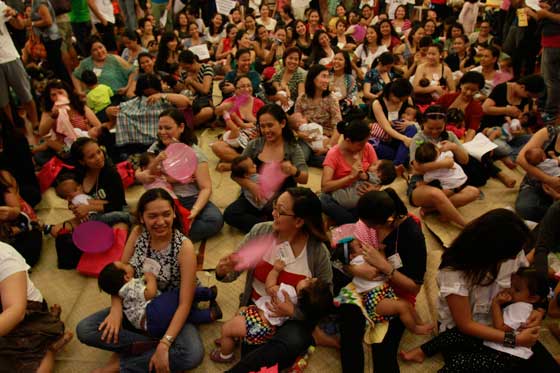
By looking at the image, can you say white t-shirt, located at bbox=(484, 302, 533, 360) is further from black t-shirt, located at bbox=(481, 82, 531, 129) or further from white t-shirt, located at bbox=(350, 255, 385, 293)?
black t-shirt, located at bbox=(481, 82, 531, 129)

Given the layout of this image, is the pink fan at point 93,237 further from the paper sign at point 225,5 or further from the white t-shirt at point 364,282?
the paper sign at point 225,5

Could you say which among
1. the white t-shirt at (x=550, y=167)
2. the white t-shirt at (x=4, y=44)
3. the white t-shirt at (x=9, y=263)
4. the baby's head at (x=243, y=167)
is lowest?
the white t-shirt at (x=550, y=167)

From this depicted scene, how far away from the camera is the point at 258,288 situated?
2.36 meters

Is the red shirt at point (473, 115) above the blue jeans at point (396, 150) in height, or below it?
above

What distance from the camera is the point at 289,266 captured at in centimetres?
225

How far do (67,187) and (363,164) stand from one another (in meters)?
2.10

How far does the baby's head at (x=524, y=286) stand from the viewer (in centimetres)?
208

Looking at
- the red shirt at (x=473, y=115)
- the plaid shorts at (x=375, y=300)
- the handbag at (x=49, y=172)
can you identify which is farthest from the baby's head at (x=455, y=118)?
the handbag at (x=49, y=172)

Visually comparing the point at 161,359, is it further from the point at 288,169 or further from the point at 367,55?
the point at 367,55

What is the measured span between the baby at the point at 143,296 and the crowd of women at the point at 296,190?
0.04 meters

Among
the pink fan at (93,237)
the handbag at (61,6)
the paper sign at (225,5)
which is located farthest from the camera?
the paper sign at (225,5)

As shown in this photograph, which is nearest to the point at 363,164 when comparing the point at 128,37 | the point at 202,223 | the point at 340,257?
the point at 340,257

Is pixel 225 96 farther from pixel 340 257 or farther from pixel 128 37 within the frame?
pixel 340 257

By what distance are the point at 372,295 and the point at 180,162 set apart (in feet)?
5.59
